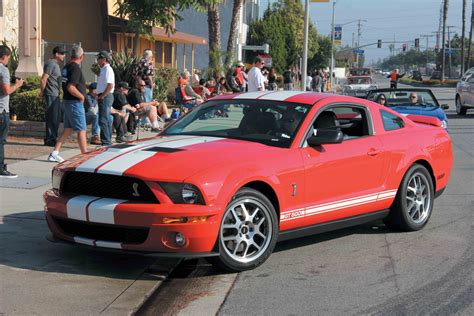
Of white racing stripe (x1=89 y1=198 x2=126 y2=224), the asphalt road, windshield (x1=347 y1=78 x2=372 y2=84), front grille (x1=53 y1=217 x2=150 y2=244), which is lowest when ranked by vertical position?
the asphalt road

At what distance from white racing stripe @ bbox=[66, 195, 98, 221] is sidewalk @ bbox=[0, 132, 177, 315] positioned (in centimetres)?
49

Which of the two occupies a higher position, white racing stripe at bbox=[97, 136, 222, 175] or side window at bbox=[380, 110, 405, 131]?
side window at bbox=[380, 110, 405, 131]

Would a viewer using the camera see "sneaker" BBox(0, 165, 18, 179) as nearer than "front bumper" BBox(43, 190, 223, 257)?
Result: No

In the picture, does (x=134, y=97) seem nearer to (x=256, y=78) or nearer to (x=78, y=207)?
(x=256, y=78)

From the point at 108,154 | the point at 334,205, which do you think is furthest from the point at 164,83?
the point at 108,154

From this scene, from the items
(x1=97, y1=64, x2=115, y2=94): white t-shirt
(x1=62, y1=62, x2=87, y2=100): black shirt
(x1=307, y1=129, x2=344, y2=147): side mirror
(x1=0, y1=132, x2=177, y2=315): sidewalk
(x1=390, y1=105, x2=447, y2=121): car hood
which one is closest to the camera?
(x1=0, y1=132, x2=177, y2=315): sidewalk

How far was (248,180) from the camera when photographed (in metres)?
5.78

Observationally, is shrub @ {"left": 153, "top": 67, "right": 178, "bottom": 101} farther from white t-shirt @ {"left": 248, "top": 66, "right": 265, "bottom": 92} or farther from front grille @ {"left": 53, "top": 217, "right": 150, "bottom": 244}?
front grille @ {"left": 53, "top": 217, "right": 150, "bottom": 244}

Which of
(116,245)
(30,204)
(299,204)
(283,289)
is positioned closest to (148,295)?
(116,245)

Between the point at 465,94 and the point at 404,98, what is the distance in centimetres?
1186

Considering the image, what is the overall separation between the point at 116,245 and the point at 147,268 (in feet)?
2.04

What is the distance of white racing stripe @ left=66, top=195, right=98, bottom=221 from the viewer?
18.5 ft

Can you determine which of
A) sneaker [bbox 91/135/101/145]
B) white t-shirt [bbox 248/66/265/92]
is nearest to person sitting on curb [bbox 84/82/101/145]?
sneaker [bbox 91/135/101/145]

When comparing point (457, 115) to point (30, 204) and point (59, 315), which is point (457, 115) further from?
point (59, 315)
